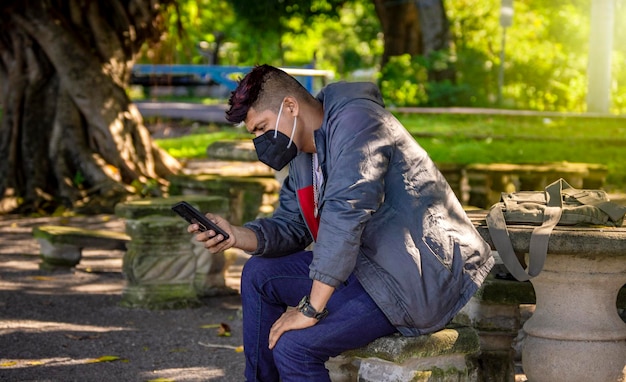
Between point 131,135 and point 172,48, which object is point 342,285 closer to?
point 131,135

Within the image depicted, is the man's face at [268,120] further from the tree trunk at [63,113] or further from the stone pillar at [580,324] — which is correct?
the tree trunk at [63,113]

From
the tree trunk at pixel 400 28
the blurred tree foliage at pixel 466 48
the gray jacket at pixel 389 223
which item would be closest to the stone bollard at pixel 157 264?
the gray jacket at pixel 389 223

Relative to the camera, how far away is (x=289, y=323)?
12.1 ft

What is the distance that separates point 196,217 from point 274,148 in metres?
0.41

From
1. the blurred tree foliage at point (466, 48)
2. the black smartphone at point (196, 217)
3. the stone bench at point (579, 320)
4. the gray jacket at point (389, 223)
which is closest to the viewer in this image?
the gray jacket at point (389, 223)

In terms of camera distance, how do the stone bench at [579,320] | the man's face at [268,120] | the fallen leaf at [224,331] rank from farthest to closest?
the fallen leaf at [224,331]
the stone bench at [579,320]
the man's face at [268,120]

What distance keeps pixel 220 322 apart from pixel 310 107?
3.31m

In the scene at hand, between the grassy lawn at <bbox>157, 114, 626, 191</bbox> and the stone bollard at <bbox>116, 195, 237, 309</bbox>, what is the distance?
487 cm

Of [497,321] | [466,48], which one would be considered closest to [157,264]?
[497,321]

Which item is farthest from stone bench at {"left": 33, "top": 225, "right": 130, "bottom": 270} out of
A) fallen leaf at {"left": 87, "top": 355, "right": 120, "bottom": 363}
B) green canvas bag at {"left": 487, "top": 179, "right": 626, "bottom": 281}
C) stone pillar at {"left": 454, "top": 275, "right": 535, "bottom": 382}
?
green canvas bag at {"left": 487, "top": 179, "right": 626, "bottom": 281}

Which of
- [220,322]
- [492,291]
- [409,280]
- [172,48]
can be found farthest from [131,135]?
[409,280]

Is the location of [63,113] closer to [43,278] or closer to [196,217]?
[43,278]

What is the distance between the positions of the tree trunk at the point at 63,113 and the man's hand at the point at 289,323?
8511mm

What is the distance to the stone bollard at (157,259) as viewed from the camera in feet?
23.5
